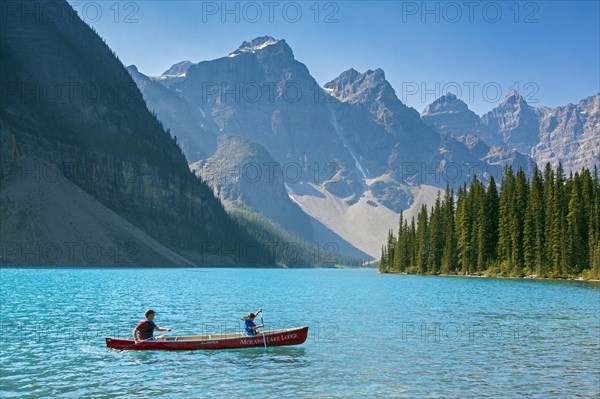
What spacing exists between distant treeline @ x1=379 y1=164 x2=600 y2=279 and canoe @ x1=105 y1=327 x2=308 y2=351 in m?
86.5

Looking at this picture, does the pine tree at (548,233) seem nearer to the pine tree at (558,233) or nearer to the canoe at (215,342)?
the pine tree at (558,233)

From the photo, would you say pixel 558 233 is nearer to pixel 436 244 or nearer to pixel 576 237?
pixel 576 237

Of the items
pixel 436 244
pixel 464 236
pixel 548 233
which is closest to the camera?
pixel 548 233

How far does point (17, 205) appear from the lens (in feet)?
490

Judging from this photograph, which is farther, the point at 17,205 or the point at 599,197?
the point at 17,205

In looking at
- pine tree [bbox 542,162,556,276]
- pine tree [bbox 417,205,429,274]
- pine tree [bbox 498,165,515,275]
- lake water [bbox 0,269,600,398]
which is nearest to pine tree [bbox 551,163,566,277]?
pine tree [bbox 542,162,556,276]

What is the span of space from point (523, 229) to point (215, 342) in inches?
4139

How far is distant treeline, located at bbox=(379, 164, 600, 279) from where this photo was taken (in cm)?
10912

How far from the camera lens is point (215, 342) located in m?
33.2

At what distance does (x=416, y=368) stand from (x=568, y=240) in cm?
9294

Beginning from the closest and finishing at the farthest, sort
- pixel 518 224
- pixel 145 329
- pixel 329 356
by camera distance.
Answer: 1. pixel 329 356
2. pixel 145 329
3. pixel 518 224

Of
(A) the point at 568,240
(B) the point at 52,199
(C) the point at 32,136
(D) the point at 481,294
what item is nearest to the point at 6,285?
(D) the point at 481,294

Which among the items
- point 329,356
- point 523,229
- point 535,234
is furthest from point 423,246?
point 329,356

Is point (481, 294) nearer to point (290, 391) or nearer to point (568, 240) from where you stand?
point (568, 240)
